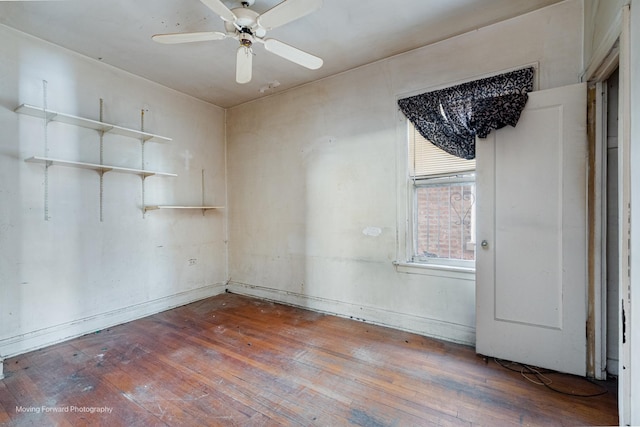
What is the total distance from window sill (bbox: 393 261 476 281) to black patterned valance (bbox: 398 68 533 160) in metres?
1.03

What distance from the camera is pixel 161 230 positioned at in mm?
3658

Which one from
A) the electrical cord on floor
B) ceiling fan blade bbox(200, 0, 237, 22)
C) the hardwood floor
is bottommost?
the hardwood floor

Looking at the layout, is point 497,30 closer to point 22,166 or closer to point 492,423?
point 492,423

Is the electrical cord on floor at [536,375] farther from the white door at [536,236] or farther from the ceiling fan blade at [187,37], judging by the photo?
the ceiling fan blade at [187,37]

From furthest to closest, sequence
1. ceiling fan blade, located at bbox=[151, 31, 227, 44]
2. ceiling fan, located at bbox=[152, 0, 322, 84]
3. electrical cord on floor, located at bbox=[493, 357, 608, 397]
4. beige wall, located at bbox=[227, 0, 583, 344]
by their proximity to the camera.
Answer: beige wall, located at bbox=[227, 0, 583, 344] < ceiling fan blade, located at bbox=[151, 31, 227, 44] < electrical cord on floor, located at bbox=[493, 357, 608, 397] < ceiling fan, located at bbox=[152, 0, 322, 84]

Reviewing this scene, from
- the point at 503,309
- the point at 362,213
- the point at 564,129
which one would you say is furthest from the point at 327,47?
the point at 503,309

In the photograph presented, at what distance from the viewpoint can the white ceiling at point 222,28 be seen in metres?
2.25

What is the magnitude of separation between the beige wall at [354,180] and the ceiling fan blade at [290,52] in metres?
1.03

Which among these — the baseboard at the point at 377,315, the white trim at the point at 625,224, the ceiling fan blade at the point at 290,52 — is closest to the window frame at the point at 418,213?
the baseboard at the point at 377,315

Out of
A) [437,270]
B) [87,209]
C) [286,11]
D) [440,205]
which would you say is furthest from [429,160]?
[87,209]

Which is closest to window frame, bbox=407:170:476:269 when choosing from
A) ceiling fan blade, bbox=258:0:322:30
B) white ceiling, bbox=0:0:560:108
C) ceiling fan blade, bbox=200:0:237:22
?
white ceiling, bbox=0:0:560:108

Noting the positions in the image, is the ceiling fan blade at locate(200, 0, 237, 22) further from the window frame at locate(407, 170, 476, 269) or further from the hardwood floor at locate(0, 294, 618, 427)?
the hardwood floor at locate(0, 294, 618, 427)

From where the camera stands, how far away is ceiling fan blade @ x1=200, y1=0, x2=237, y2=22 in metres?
1.68

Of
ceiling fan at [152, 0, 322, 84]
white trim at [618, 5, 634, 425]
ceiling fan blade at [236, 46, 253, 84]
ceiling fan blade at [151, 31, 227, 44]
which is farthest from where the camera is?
ceiling fan blade at [236, 46, 253, 84]
